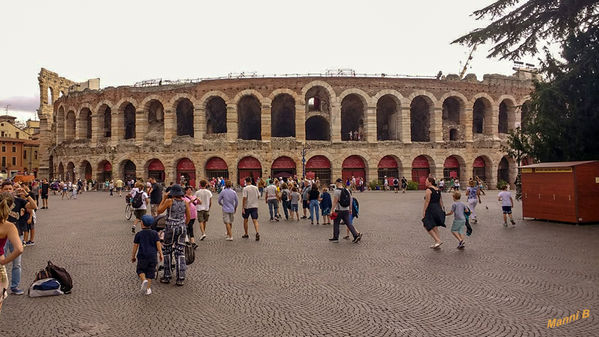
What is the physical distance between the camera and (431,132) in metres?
33.7

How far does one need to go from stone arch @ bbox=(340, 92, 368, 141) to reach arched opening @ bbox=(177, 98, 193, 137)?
15495mm

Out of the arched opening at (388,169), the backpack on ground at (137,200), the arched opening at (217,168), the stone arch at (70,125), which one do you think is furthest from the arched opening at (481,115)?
the stone arch at (70,125)

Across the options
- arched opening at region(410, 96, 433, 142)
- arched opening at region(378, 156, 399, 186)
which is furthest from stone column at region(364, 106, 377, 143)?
arched opening at region(410, 96, 433, 142)

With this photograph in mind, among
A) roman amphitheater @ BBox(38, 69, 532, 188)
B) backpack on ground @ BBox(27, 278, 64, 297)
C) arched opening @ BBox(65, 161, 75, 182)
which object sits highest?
roman amphitheater @ BBox(38, 69, 532, 188)

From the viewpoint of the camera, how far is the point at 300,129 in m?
32.3

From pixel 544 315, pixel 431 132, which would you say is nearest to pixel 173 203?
pixel 544 315

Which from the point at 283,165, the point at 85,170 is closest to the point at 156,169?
the point at 85,170

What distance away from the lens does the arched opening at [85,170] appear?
1437 inches

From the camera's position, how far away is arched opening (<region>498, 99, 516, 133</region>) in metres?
A: 35.0

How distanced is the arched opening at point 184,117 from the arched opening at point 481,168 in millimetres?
28043

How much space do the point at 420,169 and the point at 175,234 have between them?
1216 inches

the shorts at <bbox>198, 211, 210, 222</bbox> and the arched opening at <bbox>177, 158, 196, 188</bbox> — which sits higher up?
the arched opening at <bbox>177, 158, 196, 188</bbox>

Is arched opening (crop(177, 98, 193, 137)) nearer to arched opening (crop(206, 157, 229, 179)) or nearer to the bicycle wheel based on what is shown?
arched opening (crop(206, 157, 229, 179))

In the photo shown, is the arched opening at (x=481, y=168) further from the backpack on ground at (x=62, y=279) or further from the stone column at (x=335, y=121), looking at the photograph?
the backpack on ground at (x=62, y=279)
